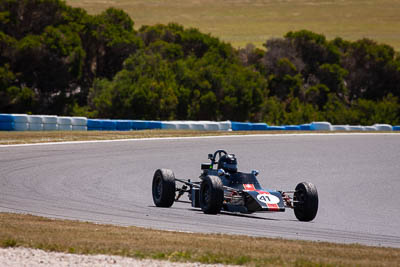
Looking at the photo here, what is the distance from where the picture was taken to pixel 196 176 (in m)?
18.9

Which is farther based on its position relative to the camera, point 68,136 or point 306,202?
point 68,136

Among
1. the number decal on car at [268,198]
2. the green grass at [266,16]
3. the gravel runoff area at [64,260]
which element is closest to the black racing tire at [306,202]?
the number decal on car at [268,198]

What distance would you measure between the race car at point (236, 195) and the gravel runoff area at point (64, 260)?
4298 millimetres

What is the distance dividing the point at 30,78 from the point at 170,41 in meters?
22.0

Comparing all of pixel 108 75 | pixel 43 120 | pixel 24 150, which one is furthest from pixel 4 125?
pixel 108 75

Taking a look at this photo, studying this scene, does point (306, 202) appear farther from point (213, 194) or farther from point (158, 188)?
point (158, 188)

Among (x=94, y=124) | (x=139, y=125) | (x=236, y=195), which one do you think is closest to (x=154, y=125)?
(x=139, y=125)

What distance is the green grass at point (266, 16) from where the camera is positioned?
13362cm

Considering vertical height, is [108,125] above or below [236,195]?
above

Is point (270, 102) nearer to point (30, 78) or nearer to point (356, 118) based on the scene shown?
point (356, 118)

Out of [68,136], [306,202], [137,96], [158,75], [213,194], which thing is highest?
[158,75]

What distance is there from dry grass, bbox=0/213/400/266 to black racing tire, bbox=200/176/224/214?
7.29ft

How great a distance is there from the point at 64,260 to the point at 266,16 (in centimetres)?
14005

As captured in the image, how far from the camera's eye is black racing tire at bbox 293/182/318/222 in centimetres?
1292
